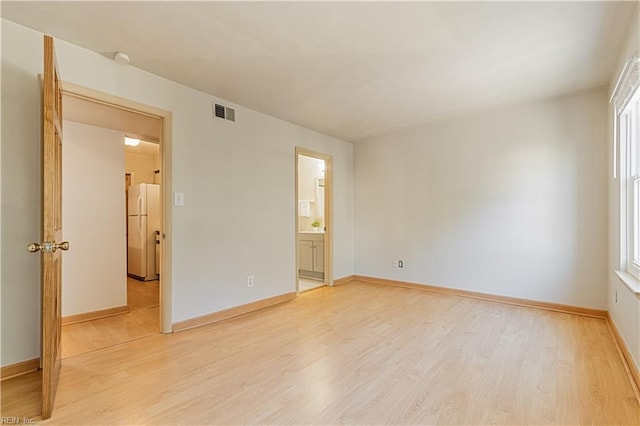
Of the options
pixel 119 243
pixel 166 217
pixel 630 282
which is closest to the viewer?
pixel 630 282

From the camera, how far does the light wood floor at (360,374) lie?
178 centimetres

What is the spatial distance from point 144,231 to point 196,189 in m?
3.15

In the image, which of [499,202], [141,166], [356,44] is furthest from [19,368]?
[141,166]

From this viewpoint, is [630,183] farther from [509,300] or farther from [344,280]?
[344,280]

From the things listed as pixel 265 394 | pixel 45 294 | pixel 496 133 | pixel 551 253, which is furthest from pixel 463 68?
pixel 45 294

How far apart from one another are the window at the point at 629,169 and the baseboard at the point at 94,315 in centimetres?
493

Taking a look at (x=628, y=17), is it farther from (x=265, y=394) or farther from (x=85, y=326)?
(x=85, y=326)

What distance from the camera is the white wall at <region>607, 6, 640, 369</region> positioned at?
2094mm

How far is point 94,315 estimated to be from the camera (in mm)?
3533

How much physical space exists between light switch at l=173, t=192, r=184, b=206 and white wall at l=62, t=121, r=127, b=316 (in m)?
1.26

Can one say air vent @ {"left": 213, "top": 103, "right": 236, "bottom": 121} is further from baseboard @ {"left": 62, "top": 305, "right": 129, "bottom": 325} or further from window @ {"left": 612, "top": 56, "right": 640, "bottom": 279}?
window @ {"left": 612, "top": 56, "right": 640, "bottom": 279}

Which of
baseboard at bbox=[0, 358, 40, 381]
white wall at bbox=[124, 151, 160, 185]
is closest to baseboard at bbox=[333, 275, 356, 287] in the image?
baseboard at bbox=[0, 358, 40, 381]

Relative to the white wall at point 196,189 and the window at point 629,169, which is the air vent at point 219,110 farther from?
the window at point 629,169

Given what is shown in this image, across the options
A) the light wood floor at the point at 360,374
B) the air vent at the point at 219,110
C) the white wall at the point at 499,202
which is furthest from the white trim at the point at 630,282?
the air vent at the point at 219,110
